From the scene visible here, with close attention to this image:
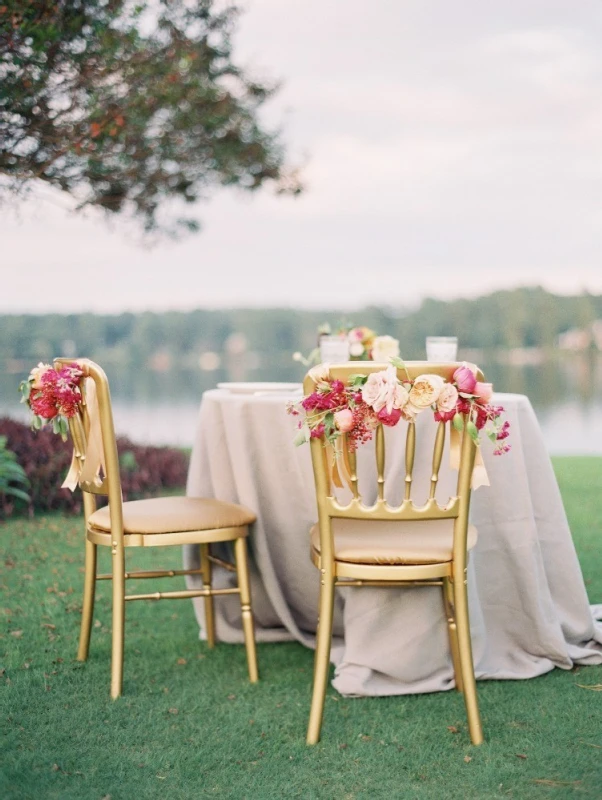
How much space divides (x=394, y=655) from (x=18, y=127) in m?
3.86

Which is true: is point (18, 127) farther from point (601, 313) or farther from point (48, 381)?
point (601, 313)

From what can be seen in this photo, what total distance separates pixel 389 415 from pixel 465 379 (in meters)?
0.21

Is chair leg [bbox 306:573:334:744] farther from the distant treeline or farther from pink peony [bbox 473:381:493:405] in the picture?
the distant treeline

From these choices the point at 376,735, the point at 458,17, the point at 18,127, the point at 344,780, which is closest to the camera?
the point at 344,780

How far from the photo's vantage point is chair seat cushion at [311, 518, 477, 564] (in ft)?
7.70

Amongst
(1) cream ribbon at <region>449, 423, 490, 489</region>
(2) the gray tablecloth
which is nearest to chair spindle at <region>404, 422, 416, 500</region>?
(1) cream ribbon at <region>449, 423, 490, 489</region>

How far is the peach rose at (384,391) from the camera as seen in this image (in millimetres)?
2109

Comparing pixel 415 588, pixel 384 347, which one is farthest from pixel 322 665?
pixel 384 347

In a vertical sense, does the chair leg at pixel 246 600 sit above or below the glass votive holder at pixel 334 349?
below

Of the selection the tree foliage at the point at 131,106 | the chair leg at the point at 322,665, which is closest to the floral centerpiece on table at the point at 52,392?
the chair leg at the point at 322,665

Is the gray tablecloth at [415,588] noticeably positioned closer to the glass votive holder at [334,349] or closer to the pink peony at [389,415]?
the glass votive holder at [334,349]

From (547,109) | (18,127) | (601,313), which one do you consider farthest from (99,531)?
(601,313)

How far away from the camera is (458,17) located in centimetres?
1127

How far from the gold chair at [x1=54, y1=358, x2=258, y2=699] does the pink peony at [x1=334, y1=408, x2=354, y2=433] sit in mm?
766
